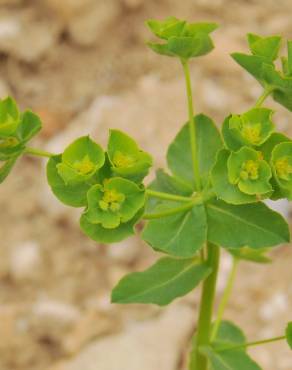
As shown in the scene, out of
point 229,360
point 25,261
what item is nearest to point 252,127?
point 229,360

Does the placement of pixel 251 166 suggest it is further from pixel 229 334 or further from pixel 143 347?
pixel 143 347

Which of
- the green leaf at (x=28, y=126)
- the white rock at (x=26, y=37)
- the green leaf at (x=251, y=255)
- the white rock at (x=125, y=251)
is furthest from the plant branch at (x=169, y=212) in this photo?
the white rock at (x=26, y=37)

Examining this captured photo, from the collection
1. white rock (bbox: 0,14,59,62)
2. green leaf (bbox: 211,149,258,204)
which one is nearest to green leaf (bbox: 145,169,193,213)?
green leaf (bbox: 211,149,258,204)

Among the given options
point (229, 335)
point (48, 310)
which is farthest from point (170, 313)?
point (229, 335)

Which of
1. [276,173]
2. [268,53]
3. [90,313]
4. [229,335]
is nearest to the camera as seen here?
[276,173]

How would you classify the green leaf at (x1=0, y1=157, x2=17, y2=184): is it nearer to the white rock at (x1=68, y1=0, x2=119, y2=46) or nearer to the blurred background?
the blurred background

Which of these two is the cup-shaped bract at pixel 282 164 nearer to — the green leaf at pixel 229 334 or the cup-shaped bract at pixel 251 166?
the cup-shaped bract at pixel 251 166

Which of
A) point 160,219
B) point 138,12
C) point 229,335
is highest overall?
point 160,219

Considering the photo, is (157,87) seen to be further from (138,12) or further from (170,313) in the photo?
(170,313)
